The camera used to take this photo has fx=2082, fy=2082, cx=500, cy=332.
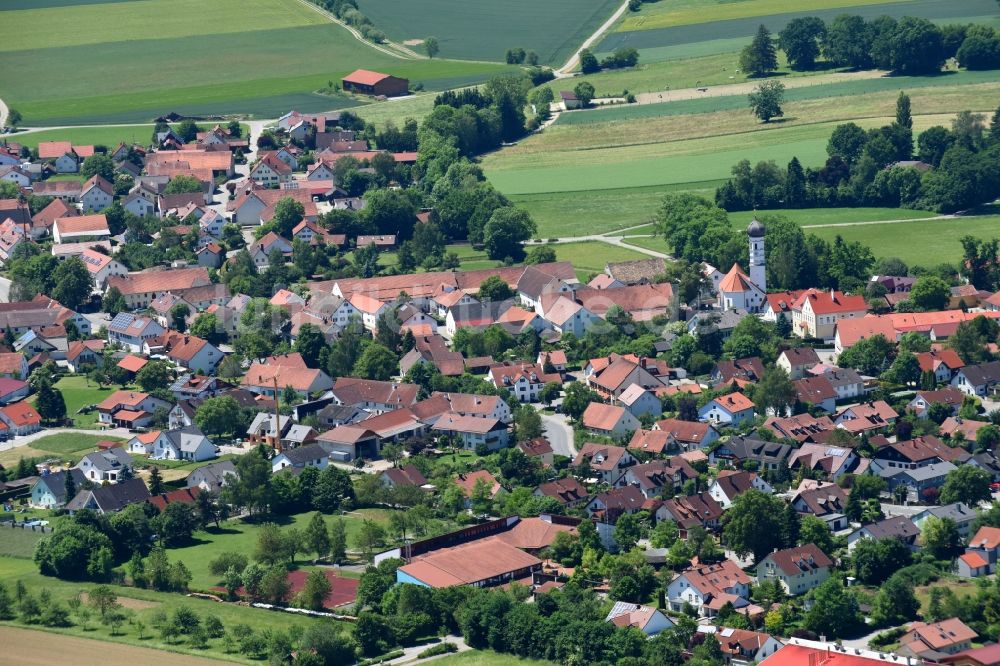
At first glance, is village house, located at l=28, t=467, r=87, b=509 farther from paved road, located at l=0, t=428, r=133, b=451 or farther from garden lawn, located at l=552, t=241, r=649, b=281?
garden lawn, located at l=552, t=241, r=649, b=281

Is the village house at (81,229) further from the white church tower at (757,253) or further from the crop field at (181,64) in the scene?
the white church tower at (757,253)

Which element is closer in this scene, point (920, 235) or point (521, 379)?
point (521, 379)

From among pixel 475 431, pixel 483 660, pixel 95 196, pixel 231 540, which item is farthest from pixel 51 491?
pixel 95 196

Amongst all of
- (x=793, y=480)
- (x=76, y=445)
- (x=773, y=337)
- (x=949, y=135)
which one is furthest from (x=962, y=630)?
(x=949, y=135)

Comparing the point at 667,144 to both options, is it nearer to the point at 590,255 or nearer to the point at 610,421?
the point at 590,255

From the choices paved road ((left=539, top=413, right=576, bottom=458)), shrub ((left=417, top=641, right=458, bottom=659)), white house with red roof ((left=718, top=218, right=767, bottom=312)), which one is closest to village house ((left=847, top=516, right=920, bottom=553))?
paved road ((left=539, top=413, right=576, bottom=458))
